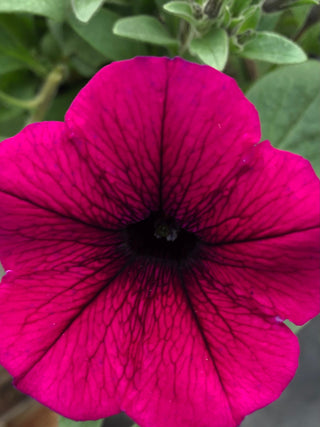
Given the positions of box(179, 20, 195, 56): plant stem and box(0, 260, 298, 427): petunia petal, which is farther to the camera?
box(179, 20, 195, 56): plant stem

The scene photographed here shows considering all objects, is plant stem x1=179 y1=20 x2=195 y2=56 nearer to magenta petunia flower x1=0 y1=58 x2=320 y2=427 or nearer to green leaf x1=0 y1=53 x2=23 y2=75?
magenta petunia flower x1=0 y1=58 x2=320 y2=427

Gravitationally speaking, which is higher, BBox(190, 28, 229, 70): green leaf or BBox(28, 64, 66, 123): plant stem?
BBox(190, 28, 229, 70): green leaf

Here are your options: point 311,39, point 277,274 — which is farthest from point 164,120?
point 311,39

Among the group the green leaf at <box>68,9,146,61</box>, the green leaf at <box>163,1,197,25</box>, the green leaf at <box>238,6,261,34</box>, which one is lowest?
the green leaf at <box>68,9,146,61</box>

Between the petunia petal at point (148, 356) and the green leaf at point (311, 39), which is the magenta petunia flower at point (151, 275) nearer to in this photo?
the petunia petal at point (148, 356)

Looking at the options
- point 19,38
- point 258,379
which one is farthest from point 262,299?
point 19,38

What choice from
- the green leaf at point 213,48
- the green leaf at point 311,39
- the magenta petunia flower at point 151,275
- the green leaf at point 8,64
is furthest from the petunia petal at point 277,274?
the green leaf at point 8,64

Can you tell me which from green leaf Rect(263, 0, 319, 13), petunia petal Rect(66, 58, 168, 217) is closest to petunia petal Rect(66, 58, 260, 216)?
petunia petal Rect(66, 58, 168, 217)

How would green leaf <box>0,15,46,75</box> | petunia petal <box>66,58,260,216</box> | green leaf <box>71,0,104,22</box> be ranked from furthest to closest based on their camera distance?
green leaf <box>0,15,46,75</box> < green leaf <box>71,0,104,22</box> < petunia petal <box>66,58,260,216</box>

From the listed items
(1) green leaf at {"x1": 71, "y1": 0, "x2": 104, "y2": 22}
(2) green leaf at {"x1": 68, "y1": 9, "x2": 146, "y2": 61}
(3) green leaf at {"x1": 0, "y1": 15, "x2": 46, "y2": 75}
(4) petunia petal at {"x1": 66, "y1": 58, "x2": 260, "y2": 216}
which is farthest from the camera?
(3) green leaf at {"x1": 0, "y1": 15, "x2": 46, "y2": 75}
